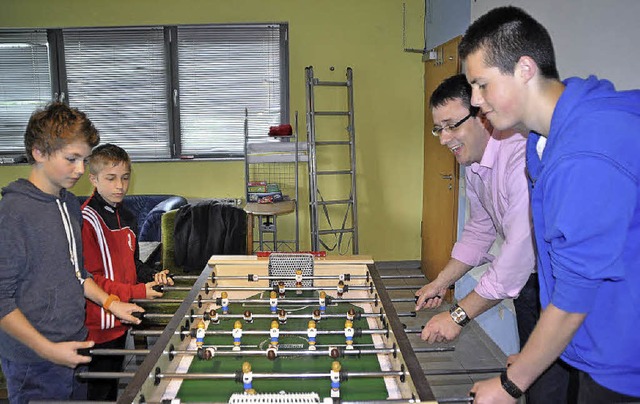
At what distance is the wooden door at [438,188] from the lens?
15.4 feet

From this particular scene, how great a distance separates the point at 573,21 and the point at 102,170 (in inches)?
99.5

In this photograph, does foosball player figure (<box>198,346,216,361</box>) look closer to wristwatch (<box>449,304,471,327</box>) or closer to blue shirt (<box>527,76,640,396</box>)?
wristwatch (<box>449,304,471,327</box>)

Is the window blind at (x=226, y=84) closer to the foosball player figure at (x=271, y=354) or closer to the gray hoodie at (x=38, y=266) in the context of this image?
the gray hoodie at (x=38, y=266)

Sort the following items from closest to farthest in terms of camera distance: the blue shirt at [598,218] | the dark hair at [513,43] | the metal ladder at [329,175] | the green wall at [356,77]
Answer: the blue shirt at [598,218] → the dark hair at [513,43] → the metal ladder at [329,175] → the green wall at [356,77]

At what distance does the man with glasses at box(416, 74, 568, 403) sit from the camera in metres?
1.83

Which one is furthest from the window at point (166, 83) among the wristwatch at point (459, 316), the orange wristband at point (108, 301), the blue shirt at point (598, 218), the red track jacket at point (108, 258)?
the blue shirt at point (598, 218)

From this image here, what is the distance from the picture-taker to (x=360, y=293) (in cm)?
240

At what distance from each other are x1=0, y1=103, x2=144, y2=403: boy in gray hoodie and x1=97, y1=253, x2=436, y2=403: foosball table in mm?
355

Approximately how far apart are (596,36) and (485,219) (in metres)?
1.06

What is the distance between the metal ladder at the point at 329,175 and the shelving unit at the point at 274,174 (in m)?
0.18

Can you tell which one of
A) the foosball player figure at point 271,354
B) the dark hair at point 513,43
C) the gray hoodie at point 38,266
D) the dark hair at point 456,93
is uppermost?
the dark hair at point 513,43

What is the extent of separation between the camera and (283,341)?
6.33ft

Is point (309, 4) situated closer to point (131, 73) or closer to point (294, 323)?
point (131, 73)

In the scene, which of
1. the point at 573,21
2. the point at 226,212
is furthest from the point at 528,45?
the point at 226,212
